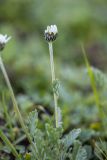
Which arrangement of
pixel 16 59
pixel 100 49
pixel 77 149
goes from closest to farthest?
pixel 77 149, pixel 16 59, pixel 100 49

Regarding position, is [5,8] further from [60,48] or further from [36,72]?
[36,72]

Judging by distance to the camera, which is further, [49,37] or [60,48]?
[60,48]

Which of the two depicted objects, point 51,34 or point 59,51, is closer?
point 51,34

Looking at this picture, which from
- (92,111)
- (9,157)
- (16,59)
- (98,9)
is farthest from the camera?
(98,9)

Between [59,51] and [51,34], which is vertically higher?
[51,34]

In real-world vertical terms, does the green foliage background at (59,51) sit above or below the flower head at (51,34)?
below

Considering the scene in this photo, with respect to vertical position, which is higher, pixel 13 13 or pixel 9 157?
pixel 13 13

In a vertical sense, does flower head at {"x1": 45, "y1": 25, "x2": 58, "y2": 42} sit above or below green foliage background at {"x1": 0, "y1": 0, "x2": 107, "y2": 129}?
above

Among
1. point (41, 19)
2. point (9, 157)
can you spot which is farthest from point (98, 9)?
point (9, 157)

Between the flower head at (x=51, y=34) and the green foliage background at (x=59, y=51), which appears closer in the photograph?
the flower head at (x=51, y=34)

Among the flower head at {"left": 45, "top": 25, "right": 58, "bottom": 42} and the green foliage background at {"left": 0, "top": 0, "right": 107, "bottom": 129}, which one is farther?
the green foliage background at {"left": 0, "top": 0, "right": 107, "bottom": 129}
